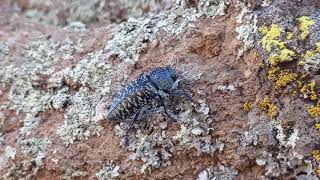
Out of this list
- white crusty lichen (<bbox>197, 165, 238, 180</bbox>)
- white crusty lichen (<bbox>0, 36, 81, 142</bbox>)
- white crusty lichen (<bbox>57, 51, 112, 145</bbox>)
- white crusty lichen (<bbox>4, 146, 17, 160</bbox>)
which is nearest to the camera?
white crusty lichen (<bbox>197, 165, 238, 180</bbox>)

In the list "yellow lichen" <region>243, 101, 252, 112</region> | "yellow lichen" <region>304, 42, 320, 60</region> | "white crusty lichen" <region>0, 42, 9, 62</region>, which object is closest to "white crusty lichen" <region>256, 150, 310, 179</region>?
"yellow lichen" <region>243, 101, 252, 112</region>

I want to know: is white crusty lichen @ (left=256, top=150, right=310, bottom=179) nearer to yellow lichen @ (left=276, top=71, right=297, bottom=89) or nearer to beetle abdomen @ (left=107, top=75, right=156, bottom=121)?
yellow lichen @ (left=276, top=71, right=297, bottom=89)

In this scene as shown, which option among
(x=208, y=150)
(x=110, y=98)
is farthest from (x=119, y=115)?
(x=208, y=150)

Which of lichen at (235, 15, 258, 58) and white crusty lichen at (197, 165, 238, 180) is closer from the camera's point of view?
white crusty lichen at (197, 165, 238, 180)

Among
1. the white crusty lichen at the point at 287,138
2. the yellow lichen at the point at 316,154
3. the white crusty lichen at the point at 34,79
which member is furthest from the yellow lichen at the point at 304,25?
the white crusty lichen at the point at 34,79

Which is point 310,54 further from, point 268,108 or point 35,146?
point 35,146

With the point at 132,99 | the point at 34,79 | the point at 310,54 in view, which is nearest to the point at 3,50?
the point at 34,79
